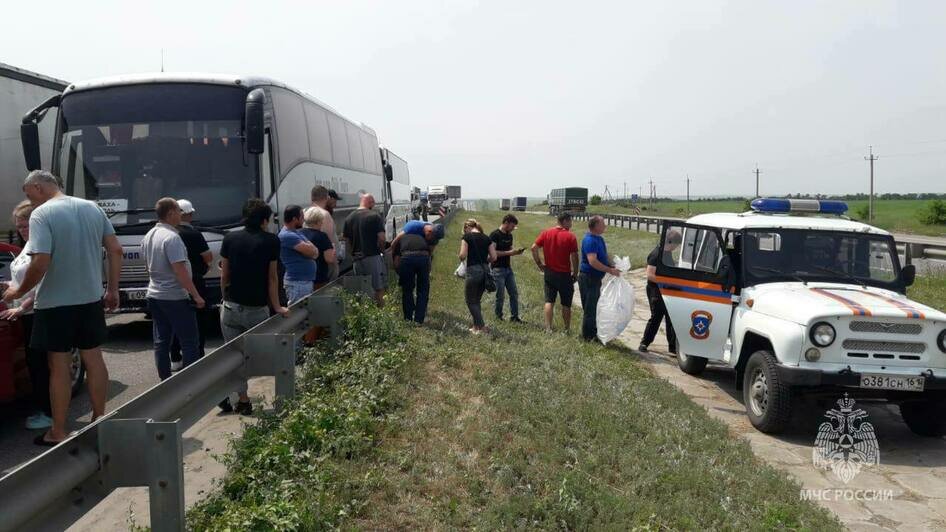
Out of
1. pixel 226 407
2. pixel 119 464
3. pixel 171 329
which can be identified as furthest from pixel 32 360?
pixel 119 464

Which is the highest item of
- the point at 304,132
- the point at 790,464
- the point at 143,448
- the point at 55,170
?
the point at 304,132

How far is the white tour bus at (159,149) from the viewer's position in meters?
9.76

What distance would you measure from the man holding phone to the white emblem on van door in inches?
205

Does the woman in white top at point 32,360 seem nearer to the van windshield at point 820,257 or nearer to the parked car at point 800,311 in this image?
the parked car at point 800,311

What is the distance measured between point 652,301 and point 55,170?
27.6 feet

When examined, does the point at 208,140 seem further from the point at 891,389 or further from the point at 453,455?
the point at 891,389

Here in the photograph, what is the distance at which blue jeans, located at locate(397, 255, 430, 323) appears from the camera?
31.8ft

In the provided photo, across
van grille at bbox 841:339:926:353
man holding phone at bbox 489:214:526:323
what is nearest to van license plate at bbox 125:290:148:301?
man holding phone at bbox 489:214:526:323

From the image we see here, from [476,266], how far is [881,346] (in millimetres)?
5358

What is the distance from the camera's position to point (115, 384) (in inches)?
296

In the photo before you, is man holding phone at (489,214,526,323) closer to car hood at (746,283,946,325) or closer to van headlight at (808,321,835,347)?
car hood at (746,283,946,325)

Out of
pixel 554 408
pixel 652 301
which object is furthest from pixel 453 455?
pixel 652 301

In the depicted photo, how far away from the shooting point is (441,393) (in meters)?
6.47

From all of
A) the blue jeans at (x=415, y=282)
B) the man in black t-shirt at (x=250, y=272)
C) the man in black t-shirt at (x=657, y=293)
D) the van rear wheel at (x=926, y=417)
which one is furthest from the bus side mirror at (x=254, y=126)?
the van rear wheel at (x=926, y=417)
